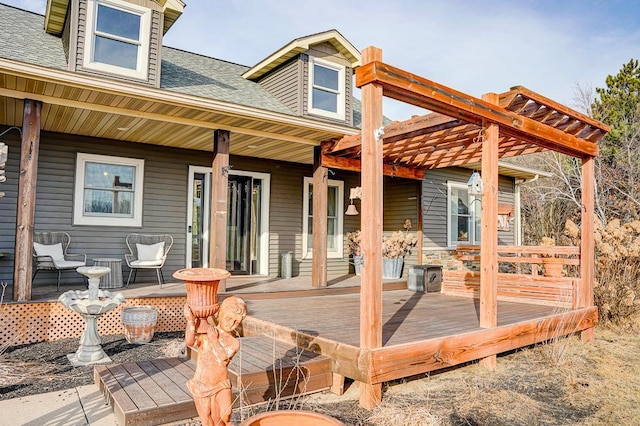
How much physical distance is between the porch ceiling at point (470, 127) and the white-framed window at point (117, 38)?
2839 mm

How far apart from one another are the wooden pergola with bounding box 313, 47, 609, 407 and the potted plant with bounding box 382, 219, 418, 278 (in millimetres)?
1354

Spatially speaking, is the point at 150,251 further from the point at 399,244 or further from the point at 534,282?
the point at 534,282

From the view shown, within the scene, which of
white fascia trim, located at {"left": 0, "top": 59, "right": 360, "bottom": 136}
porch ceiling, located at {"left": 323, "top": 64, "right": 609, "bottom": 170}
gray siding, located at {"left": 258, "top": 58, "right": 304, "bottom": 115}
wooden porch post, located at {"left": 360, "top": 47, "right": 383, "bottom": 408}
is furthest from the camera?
gray siding, located at {"left": 258, "top": 58, "right": 304, "bottom": 115}

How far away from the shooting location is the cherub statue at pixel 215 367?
1965 millimetres

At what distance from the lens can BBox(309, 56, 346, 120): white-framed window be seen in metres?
7.05

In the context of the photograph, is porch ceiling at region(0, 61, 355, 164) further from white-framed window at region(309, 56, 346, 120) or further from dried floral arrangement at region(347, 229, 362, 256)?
dried floral arrangement at region(347, 229, 362, 256)

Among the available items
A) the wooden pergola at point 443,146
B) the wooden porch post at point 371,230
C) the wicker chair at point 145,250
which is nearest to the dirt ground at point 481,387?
the wooden pergola at point 443,146

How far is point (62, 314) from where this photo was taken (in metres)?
4.89

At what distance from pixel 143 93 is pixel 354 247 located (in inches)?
204

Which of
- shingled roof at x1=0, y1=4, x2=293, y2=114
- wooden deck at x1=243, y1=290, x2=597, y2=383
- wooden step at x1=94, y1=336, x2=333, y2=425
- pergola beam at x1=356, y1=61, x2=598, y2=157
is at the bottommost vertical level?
wooden step at x1=94, y1=336, x2=333, y2=425

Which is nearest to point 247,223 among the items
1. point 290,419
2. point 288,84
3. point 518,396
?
point 288,84

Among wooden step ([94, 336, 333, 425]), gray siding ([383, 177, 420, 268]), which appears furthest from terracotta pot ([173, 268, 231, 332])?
gray siding ([383, 177, 420, 268])

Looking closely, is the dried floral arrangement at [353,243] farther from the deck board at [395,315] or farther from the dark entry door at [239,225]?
the deck board at [395,315]

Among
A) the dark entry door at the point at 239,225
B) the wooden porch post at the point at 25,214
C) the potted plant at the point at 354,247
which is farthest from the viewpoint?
the potted plant at the point at 354,247
